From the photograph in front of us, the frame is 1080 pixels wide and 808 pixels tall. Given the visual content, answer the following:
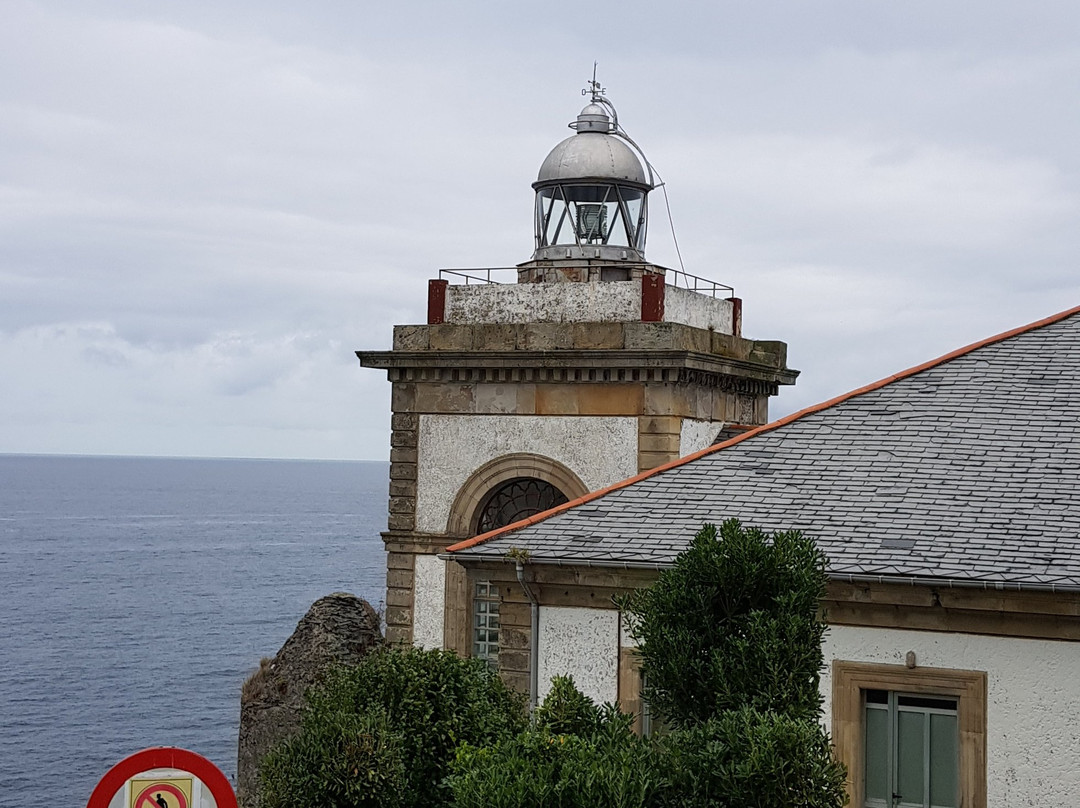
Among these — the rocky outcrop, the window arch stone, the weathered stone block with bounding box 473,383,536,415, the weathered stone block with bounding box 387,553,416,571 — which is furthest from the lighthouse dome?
the rocky outcrop

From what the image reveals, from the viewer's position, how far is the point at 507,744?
8773mm

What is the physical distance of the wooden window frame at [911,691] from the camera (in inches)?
453

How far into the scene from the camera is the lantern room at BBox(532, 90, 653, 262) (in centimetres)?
2334

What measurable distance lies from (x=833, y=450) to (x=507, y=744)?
610 cm

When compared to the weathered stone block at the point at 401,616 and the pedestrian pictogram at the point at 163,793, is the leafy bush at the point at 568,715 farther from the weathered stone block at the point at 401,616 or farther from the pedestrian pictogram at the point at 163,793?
the weathered stone block at the point at 401,616

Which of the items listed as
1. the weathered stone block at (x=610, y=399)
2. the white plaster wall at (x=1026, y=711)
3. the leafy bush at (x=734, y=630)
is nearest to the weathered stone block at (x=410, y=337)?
the weathered stone block at (x=610, y=399)

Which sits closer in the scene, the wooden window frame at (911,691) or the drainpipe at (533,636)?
the wooden window frame at (911,691)

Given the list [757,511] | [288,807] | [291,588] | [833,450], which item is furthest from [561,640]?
[291,588]

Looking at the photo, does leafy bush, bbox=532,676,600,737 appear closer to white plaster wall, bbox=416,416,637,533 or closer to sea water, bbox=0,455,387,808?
white plaster wall, bbox=416,416,637,533

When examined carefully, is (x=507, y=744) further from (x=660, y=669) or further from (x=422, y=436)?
(x=422, y=436)

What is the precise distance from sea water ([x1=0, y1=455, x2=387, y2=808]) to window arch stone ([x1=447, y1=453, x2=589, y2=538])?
21.9 m

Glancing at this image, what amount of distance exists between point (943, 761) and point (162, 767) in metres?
7.97

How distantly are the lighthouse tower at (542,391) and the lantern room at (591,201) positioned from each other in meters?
Result: 0.04

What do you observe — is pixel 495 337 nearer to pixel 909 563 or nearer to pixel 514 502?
pixel 514 502
